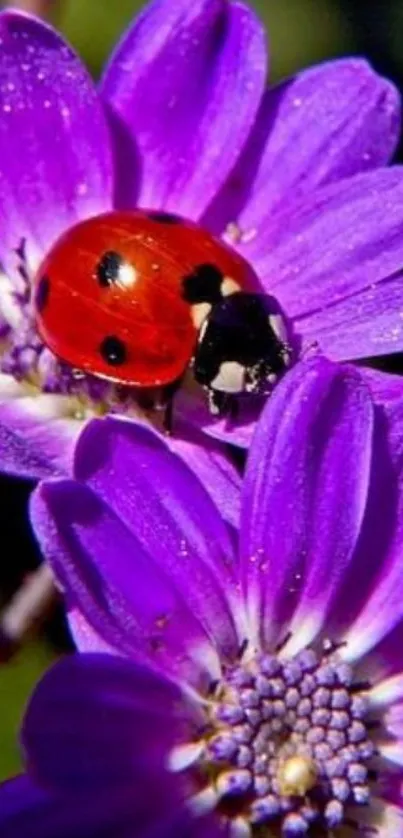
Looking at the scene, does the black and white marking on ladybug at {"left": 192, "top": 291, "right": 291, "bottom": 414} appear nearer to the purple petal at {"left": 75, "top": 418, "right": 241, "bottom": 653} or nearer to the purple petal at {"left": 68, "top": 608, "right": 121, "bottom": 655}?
the purple petal at {"left": 75, "top": 418, "right": 241, "bottom": 653}

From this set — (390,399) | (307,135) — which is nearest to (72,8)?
(307,135)

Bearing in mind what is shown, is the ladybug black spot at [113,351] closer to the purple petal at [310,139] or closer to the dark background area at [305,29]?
the purple petal at [310,139]

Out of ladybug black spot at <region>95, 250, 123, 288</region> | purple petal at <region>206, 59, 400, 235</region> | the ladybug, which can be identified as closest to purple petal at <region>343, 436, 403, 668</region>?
the ladybug

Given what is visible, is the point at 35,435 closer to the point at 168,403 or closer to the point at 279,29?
the point at 168,403

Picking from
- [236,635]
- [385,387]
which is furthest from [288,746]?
[385,387]

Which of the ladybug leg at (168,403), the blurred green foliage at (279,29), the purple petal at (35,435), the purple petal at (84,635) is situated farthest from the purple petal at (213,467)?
the blurred green foliage at (279,29)

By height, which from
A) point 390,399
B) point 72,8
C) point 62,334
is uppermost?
point 390,399

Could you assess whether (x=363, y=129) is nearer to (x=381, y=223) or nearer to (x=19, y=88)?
(x=381, y=223)
